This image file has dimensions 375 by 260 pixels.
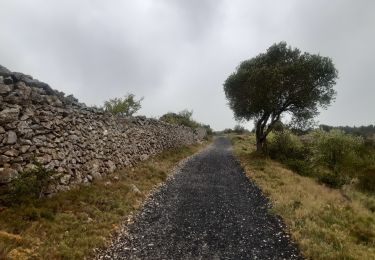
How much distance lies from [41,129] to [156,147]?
1687 centimetres

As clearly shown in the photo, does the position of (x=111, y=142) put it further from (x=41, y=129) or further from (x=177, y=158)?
(x=177, y=158)

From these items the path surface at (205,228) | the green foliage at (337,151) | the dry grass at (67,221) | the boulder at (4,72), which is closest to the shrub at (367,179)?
the green foliage at (337,151)

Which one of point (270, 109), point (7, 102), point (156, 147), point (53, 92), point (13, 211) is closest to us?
point (13, 211)

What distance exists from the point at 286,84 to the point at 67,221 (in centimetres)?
2899

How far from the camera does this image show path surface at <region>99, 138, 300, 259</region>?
9.96 m

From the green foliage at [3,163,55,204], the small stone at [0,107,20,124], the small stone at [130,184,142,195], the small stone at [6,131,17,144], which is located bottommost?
the small stone at [130,184,142,195]

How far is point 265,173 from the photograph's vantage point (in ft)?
78.1

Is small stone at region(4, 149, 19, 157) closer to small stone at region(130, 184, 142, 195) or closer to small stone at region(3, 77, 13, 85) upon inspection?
small stone at region(3, 77, 13, 85)

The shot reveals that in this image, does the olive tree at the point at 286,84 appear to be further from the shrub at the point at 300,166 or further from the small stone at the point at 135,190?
the small stone at the point at 135,190

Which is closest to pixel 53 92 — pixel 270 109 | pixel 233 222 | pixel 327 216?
pixel 233 222

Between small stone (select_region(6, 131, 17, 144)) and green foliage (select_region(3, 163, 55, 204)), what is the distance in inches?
45.8

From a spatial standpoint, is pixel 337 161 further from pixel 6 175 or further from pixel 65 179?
pixel 6 175

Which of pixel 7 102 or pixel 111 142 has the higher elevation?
pixel 7 102

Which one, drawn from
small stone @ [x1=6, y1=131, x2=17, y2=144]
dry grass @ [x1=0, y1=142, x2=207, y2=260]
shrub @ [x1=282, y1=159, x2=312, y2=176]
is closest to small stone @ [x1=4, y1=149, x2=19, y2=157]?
small stone @ [x1=6, y1=131, x2=17, y2=144]
